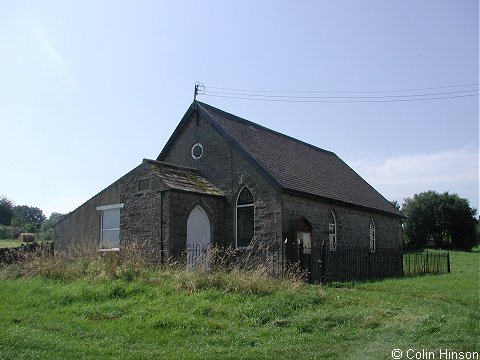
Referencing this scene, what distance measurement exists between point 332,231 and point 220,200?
18.4ft

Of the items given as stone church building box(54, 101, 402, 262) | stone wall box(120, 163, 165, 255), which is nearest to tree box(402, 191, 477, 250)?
stone church building box(54, 101, 402, 262)

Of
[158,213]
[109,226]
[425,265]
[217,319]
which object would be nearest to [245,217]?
[158,213]

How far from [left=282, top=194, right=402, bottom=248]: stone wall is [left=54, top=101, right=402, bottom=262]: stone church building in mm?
45

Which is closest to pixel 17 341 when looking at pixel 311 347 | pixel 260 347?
pixel 260 347

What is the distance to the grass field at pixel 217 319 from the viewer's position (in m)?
9.45

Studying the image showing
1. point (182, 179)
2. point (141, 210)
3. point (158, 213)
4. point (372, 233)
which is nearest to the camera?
point (158, 213)

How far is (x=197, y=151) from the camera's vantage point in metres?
24.7

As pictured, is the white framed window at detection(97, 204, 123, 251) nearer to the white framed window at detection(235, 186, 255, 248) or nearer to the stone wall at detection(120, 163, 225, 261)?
the stone wall at detection(120, 163, 225, 261)

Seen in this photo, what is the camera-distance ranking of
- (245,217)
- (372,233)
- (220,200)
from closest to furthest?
(245,217) → (220,200) → (372,233)

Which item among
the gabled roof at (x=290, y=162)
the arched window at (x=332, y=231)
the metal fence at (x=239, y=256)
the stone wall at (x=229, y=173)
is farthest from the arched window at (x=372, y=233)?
the metal fence at (x=239, y=256)

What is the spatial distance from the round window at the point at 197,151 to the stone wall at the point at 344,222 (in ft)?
17.1

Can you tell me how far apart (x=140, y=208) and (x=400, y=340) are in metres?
13.4

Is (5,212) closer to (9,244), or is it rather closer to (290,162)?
(9,244)

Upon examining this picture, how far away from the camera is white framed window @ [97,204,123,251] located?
77.2 ft
